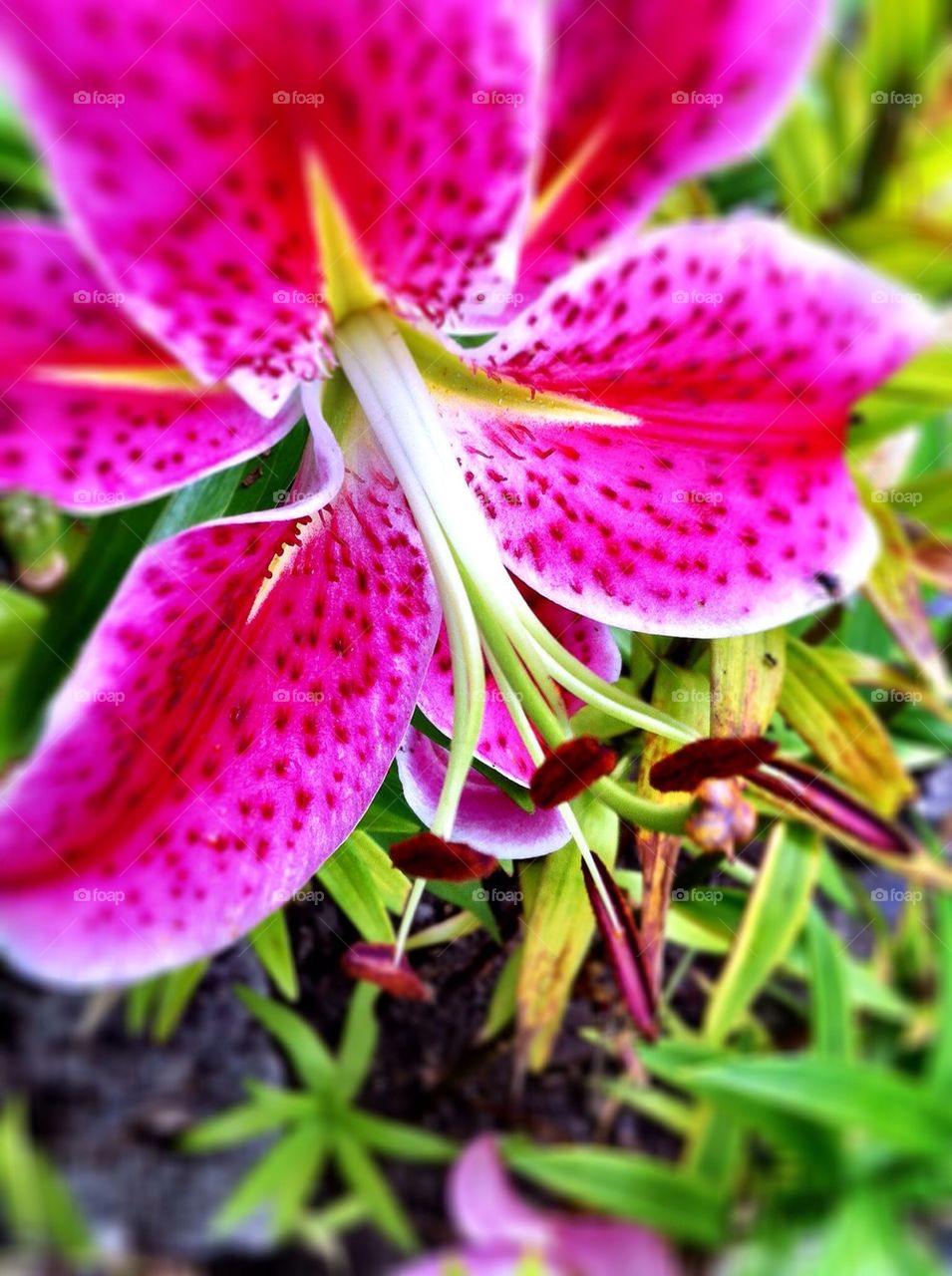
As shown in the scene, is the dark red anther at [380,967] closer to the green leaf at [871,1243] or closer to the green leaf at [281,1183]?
the green leaf at [281,1183]

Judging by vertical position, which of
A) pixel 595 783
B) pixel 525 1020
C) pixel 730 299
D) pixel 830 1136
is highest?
pixel 730 299

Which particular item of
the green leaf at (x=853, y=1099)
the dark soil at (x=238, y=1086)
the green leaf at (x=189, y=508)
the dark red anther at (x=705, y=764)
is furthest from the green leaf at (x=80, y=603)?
the green leaf at (x=853, y=1099)

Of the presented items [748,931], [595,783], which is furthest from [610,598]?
[748,931]

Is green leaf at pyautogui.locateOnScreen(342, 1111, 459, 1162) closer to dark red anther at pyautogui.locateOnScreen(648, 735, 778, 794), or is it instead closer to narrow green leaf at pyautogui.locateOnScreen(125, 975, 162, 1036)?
narrow green leaf at pyautogui.locateOnScreen(125, 975, 162, 1036)

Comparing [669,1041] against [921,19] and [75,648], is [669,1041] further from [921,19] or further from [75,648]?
[921,19]

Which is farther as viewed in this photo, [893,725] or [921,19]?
[893,725]

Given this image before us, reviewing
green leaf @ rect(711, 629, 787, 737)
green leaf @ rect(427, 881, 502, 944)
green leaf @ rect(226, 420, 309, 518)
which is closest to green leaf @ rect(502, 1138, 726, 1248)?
green leaf @ rect(427, 881, 502, 944)

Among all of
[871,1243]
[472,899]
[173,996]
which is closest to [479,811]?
[472,899]
